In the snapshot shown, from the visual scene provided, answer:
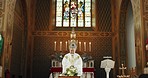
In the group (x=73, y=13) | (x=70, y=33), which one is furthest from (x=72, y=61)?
(x=73, y=13)

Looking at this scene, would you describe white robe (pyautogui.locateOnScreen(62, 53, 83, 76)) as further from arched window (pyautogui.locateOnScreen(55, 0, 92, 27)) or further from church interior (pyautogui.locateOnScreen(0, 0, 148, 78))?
arched window (pyautogui.locateOnScreen(55, 0, 92, 27))

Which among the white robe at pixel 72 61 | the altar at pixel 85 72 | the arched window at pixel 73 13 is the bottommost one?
the altar at pixel 85 72

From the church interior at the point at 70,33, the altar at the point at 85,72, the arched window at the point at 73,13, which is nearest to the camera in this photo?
the altar at the point at 85,72

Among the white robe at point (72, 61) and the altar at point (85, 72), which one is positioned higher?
the white robe at point (72, 61)

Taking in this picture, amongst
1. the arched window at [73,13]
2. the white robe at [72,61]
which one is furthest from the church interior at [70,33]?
the white robe at [72,61]

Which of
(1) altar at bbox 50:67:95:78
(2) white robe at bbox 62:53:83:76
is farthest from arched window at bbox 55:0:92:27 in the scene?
(1) altar at bbox 50:67:95:78

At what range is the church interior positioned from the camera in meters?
14.8

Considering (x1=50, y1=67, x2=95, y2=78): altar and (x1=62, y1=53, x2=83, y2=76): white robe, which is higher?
(x1=62, y1=53, x2=83, y2=76): white robe

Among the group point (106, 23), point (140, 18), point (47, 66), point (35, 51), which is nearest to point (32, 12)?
point (35, 51)

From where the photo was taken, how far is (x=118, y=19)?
15586mm

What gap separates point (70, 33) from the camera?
16.6 m

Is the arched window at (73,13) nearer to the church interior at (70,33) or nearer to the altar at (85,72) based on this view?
the church interior at (70,33)

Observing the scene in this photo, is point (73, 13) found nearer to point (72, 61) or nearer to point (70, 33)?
point (70, 33)

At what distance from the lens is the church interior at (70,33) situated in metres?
14.8
